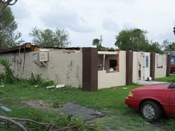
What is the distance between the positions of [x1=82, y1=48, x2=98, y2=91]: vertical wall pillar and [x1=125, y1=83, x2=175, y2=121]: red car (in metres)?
4.73

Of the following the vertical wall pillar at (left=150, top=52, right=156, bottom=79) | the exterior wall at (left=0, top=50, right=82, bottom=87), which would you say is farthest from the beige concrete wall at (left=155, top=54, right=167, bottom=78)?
the exterior wall at (left=0, top=50, right=82, bottom=87)

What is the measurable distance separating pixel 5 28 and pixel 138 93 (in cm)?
2339

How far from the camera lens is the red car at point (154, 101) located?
6.69 meters

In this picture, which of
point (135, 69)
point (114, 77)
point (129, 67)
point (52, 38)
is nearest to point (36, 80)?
point (114, 77)

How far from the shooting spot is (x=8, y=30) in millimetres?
28203

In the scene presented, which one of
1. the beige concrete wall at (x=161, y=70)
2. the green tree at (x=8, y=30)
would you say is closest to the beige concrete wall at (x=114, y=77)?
the beige concrete wall at (x=161, y=70)

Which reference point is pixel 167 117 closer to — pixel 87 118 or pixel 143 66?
pixel 87 118

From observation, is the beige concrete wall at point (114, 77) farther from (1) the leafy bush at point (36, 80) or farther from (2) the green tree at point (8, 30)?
(2) the green tree at point (8, 30)

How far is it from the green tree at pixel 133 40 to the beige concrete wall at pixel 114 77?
28867 mm

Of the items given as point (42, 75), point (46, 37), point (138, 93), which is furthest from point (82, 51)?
point (46, 37)

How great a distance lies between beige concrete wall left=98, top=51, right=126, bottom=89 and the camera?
13148mm

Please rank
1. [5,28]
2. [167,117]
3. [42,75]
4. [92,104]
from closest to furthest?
[167,117] → [92,104] → [42,75] → [5,28]

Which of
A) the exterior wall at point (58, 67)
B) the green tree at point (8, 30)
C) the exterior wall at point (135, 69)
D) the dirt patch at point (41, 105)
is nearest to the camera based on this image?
the dirt patch at point (41, 105)

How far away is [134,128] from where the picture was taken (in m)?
6.38
